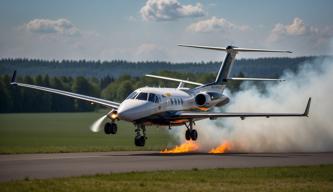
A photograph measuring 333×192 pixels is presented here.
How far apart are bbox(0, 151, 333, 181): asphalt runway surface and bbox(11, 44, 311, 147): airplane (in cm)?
335

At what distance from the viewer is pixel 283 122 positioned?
181 feet

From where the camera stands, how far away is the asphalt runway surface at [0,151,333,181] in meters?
32.8

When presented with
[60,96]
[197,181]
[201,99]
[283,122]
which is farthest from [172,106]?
[60,96]

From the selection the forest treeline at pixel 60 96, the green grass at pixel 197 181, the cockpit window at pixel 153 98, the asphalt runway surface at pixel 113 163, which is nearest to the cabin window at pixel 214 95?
the cockpit window at pixel 153 98

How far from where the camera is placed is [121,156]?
43.3 m

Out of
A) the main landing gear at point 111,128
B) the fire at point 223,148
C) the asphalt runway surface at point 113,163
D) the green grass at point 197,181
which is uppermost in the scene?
the main landing gear at point 111,128

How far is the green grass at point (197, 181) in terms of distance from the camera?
2756cm

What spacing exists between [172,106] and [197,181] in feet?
68.1

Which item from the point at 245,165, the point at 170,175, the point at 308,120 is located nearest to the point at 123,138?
the point at 308,120

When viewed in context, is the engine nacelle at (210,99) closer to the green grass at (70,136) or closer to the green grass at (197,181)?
the green grass at (70,136)

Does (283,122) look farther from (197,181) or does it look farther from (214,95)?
(197,181)

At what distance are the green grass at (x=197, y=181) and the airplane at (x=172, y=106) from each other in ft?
43.0

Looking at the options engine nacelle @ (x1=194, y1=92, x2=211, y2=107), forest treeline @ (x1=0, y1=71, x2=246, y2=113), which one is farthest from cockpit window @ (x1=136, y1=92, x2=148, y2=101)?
forest treeline @ (x1=0, y1=71, x2=246, y2=113)

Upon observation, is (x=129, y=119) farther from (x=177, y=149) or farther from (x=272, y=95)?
(x=272, y=95)
